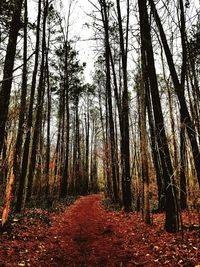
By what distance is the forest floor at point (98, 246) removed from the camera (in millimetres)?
5469

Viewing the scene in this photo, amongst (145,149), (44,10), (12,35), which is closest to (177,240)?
(145,149)

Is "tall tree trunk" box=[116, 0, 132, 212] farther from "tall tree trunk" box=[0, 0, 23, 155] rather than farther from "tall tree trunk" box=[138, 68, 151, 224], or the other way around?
"tall tree trunk" box=[0, 0, 23, 155]

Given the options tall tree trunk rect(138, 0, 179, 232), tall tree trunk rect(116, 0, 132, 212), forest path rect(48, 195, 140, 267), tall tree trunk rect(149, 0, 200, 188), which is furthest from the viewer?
tall tree trunk rect(116, 0, 132, 212)

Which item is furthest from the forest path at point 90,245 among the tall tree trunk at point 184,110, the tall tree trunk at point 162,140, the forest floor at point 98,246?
the tall tree trunk at point 184,110

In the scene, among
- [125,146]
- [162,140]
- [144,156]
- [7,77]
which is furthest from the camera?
[125,146]

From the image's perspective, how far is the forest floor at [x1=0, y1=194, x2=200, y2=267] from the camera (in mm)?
5469

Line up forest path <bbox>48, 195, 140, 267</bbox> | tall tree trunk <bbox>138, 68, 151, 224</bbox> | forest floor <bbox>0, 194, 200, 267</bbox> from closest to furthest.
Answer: forest floor <bbox>0, 194, 200, 267</bbox>, forest path <bbox>48, 195, 140, 267</bbox>, tall tree trunk <bbox>138, 68, 151, 224</bbox>

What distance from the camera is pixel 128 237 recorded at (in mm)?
7641

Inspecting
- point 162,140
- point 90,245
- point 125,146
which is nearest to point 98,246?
point 90,245

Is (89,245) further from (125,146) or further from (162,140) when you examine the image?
(125,146)

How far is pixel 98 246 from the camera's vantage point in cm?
696

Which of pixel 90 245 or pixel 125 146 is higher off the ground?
pixel 125 146

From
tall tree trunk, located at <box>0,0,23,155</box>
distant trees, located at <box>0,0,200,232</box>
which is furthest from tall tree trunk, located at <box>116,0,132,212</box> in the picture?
tall tree trunk, located at <box>0,0,23,155</box>

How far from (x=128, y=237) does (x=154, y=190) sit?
14776 millimetres
